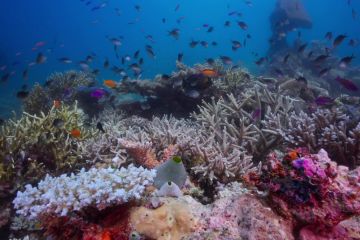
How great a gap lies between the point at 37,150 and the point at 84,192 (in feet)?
8.40

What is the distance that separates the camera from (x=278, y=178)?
9.57 ft

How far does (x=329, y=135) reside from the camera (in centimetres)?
489

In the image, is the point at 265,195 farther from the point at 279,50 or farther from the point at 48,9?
the point at 48,9

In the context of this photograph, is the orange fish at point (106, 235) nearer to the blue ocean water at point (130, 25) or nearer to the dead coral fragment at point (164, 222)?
the dead coral fragment at point (164, 222)

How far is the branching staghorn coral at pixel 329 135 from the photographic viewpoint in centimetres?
468

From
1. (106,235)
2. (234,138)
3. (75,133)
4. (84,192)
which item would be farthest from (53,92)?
(106,235)

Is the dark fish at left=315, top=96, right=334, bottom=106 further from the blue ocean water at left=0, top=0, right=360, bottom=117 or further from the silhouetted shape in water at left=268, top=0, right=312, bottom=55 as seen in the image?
the blue ocean water at left=0, top=0, right=360, bottom=117

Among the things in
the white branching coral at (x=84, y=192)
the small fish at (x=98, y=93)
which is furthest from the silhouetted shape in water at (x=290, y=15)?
the white branching coral at (x=84, y=192)

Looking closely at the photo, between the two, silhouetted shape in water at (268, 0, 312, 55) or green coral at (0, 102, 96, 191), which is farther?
silhouetted shape in water at (268, 0, 312, 55)

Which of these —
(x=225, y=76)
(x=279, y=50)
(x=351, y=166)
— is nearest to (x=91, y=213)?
(x=351, y=166)

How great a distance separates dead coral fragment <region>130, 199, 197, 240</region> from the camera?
2.79 metres

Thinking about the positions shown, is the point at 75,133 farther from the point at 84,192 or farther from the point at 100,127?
the point at 84,192

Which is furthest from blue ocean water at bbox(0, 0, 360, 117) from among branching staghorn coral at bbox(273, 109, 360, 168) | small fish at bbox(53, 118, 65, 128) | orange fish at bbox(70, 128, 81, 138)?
branching staghorn coral at bbox(273, 109, 360, 168)

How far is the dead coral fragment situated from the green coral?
105 inches
